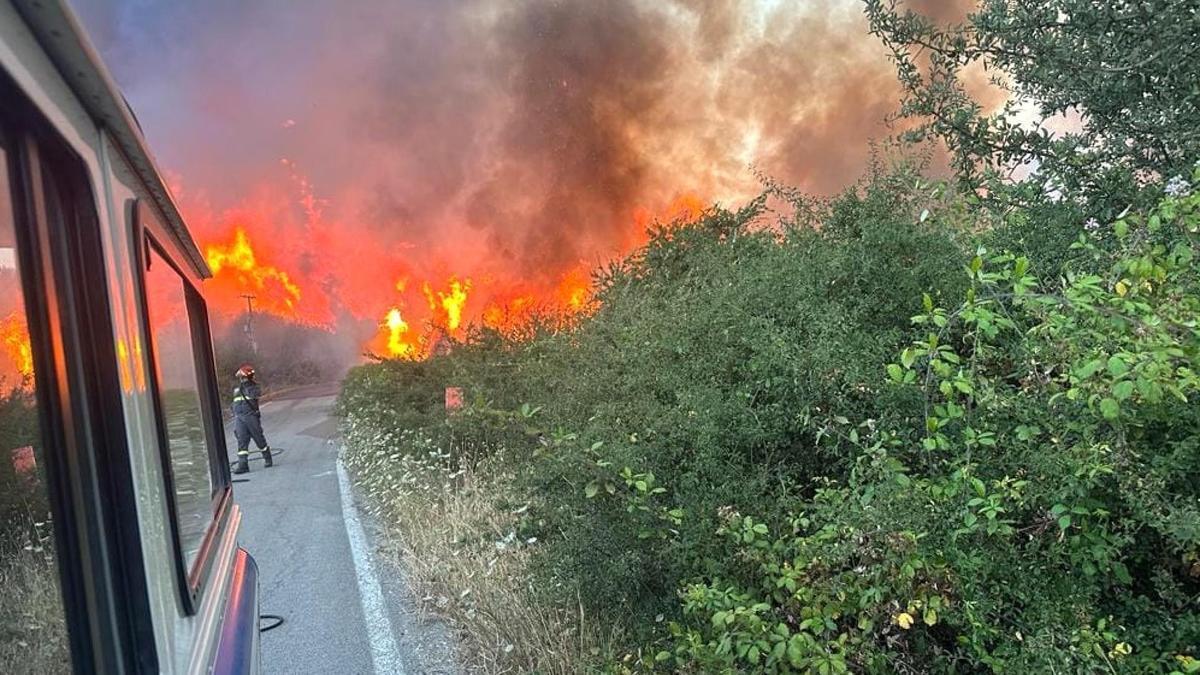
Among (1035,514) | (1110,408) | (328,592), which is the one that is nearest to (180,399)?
(1110,408)

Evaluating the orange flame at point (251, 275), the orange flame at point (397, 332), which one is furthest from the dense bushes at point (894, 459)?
the orange flame at point (251, 275)

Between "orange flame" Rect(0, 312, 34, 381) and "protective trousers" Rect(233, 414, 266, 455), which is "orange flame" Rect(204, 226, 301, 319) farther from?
"orange flame" Rect(0, 312, 34, 381)

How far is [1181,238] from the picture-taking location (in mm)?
1951

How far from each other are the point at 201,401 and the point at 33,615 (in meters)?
2.24

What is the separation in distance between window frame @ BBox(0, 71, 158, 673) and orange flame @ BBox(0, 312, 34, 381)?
→ 1 cm

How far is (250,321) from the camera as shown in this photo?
2803 cm

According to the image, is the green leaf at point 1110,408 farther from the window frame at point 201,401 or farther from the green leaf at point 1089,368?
the window frame at point 201,401

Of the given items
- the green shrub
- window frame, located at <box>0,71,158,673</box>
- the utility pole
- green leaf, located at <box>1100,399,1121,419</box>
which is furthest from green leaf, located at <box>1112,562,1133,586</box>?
the utility pole

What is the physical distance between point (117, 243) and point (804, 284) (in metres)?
2.93

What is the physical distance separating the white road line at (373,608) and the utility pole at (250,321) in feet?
61.7

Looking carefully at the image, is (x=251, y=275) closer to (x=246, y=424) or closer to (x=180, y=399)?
(x=246, y=424)

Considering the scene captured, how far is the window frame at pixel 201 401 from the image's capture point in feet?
4.88

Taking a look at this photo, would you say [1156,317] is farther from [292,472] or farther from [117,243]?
[292,472]

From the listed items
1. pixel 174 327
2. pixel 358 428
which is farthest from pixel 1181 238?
pixel 358 428
